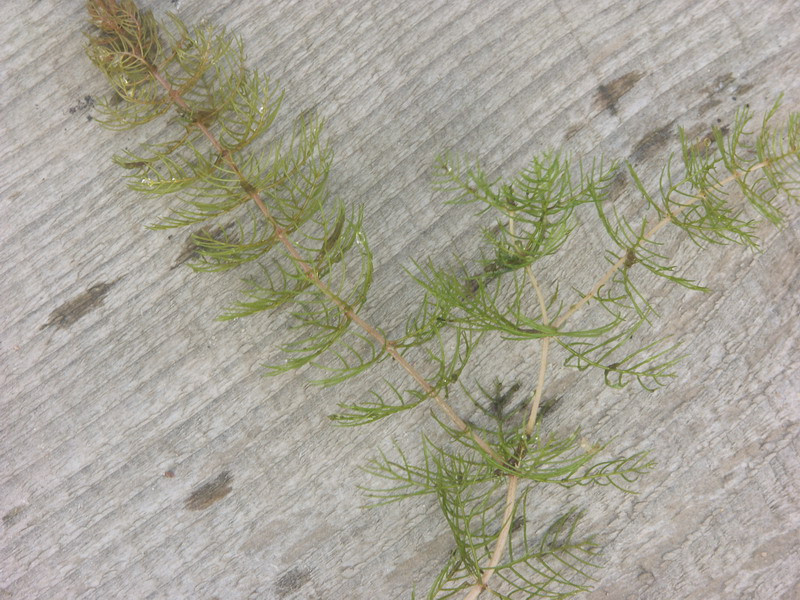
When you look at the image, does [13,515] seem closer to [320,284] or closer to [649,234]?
[320,284]

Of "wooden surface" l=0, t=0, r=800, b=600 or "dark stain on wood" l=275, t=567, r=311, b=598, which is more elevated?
"wooden surface" l=0, t=0, r=800, b=600

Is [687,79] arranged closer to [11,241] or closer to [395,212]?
[395,212]

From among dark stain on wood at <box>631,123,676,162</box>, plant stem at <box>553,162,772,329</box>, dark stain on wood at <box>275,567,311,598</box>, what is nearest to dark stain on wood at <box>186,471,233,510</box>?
dark stain on wood at <box>275,567,311,598</box>

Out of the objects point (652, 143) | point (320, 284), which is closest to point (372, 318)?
point (320, 284)

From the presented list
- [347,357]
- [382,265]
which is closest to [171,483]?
[347,357]

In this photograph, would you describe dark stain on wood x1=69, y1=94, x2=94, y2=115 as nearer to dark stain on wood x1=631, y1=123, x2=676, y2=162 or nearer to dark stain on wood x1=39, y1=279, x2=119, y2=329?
dark stain on wood x1=39, y1=279, x2=119, y2=329

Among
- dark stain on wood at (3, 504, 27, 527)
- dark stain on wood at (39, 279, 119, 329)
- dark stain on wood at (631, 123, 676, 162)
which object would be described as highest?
dark stain on wood at (39, 279, 119, 329)
